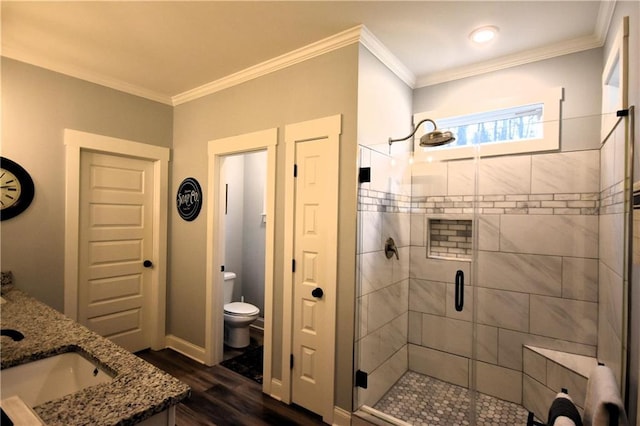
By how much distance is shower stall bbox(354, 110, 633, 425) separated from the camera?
→ 2.19 metres

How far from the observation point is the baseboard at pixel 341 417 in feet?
7.10

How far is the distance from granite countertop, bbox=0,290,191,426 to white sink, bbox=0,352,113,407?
0.10 feet

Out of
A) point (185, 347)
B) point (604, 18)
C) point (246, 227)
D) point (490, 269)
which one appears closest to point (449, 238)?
point (490, 269)

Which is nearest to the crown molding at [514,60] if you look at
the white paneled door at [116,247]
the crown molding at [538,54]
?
the crown molding at [538,54]

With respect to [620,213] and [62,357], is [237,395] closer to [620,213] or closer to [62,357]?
[62,357]

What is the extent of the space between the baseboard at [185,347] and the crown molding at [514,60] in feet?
10.9

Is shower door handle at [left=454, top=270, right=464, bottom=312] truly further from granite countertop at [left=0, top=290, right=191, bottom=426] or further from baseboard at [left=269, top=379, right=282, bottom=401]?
granite countertop at [left=0, top=290, right=191, bottom=426]

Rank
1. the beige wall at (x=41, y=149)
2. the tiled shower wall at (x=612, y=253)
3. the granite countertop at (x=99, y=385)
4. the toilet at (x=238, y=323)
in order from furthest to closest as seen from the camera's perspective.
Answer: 1. the toilet at (x=238, y=323)
2. the beige wall at (x=41, y=149)
3. the tiled shower wall at (x=612, y=253)
4. the granite countertop at (x=99, y=385)

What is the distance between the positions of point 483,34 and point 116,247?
3636mm

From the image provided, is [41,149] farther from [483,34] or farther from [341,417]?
[483,34]

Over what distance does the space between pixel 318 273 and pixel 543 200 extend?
1769 mm

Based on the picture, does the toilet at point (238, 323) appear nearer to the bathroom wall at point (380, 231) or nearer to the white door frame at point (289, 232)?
the white door frame at point (289, 232)

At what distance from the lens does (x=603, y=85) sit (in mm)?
2117

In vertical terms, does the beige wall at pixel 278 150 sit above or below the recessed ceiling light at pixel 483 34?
below
